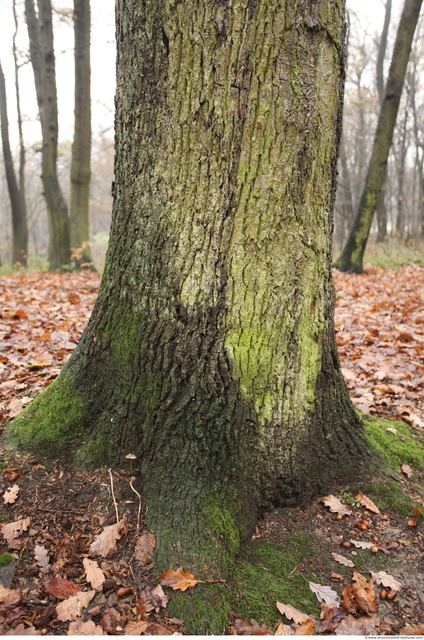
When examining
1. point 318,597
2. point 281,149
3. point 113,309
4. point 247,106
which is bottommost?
point 318,597

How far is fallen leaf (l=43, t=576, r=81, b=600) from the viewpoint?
182 centimetres

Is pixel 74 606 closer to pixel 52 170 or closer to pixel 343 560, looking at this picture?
pixel 343 560

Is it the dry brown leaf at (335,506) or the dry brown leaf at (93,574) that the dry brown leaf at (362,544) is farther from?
the dry brown leaf at (93,574)

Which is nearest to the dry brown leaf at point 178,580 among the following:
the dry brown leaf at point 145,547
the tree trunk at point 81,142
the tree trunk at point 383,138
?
the dry brown leaf at point 145,547

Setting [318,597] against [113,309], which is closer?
[318,597]

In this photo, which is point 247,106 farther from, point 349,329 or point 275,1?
point 349,329

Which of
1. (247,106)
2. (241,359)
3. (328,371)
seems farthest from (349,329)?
(247,106)

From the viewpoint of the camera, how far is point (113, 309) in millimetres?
2408

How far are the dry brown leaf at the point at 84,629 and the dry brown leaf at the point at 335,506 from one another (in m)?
1.33

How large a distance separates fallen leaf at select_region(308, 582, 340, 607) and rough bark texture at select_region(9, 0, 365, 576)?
411 millimetres

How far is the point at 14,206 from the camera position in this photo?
14562 mm

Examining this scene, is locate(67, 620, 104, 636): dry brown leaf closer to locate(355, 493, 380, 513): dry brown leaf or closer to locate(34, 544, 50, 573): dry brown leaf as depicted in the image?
locate(34, 544, 50, 573): dry brown leaf

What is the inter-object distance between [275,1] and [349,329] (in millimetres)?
4249

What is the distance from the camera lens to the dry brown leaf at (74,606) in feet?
5.75
